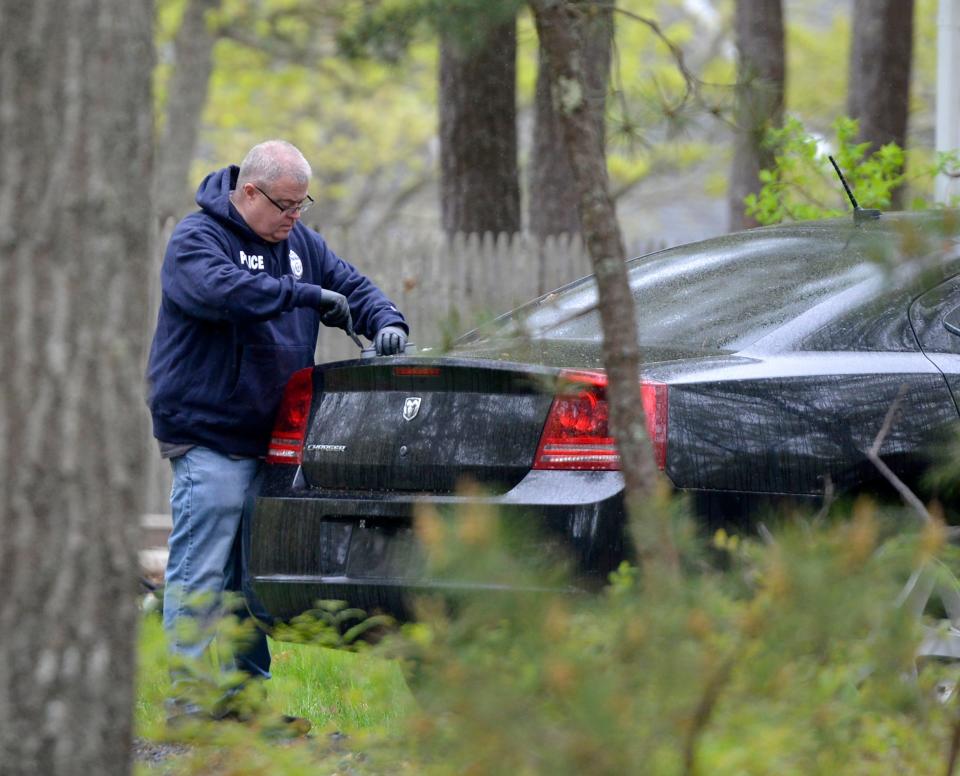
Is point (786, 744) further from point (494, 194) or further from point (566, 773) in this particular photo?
point (494, 194)

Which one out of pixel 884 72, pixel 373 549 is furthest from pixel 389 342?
pixel 884 72

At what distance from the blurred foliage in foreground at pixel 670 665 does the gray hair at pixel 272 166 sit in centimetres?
261

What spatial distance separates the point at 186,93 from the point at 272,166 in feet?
64.2

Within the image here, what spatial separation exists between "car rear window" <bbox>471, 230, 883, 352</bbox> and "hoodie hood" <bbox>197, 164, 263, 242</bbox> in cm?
90

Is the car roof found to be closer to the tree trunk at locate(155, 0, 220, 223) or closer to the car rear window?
the car rear window

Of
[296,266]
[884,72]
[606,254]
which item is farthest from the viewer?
[884,72]

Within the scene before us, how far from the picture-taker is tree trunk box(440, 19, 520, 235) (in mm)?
10680

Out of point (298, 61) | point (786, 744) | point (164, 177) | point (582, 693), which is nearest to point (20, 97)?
point (582, 693)

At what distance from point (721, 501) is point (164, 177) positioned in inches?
809

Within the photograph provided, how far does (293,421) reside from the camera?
4766mm

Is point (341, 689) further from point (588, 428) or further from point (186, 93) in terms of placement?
point (186, 93)

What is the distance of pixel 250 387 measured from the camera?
4.79 m

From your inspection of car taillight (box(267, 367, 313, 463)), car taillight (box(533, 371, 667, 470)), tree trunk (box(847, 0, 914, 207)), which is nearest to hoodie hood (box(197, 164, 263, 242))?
car taillight (box(267, 367, 313, 463))

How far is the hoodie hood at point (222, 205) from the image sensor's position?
485 cm
